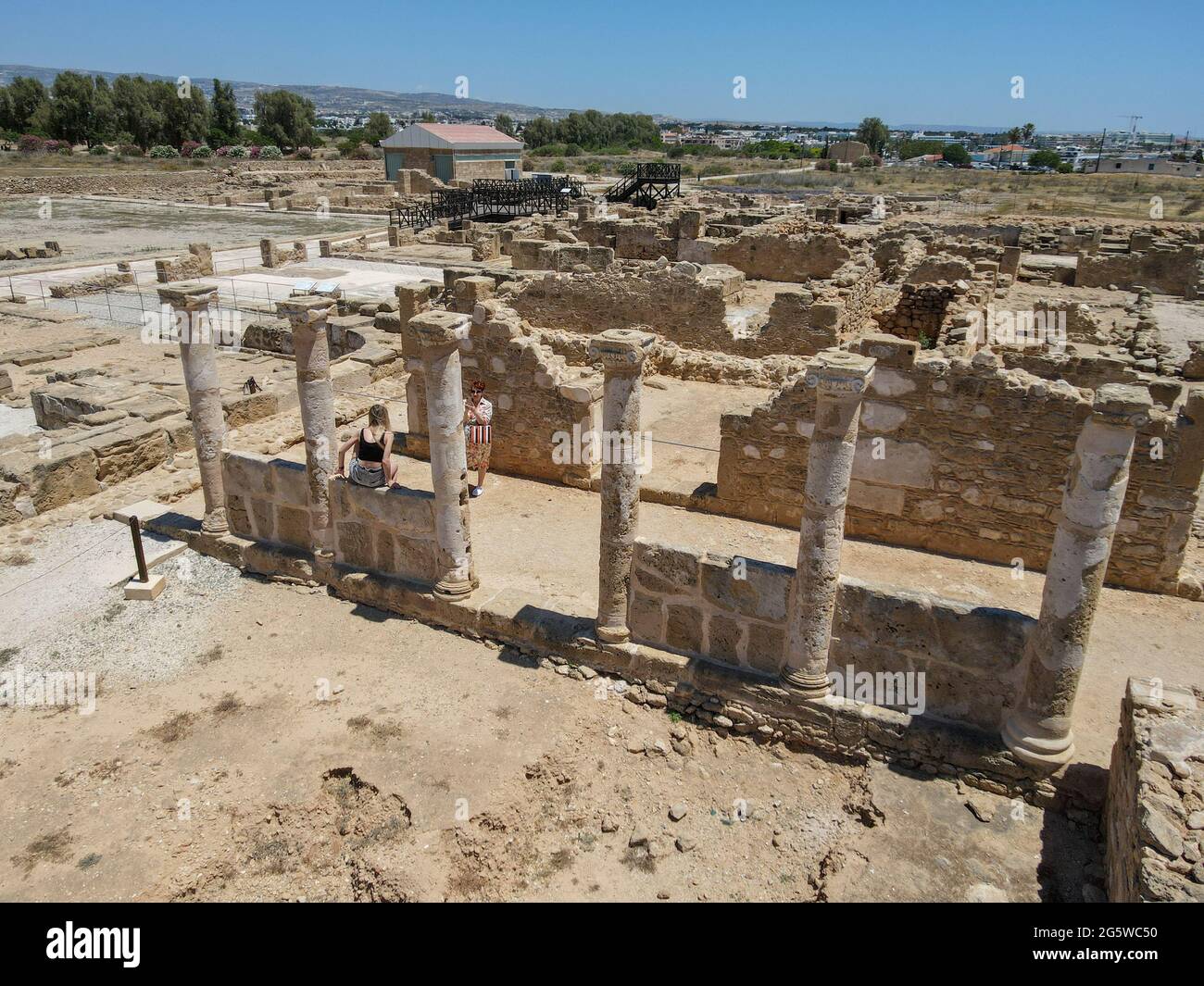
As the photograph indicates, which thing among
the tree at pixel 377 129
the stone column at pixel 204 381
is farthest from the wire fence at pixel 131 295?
the tree at pixel 377 129

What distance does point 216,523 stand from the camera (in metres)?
8.58

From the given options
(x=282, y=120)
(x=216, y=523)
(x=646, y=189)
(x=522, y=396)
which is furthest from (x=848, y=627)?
(x=282, y=120)

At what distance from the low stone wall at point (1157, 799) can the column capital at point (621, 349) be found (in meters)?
3.81

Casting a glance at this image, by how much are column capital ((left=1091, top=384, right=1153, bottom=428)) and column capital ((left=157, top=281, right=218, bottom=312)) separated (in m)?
7.44

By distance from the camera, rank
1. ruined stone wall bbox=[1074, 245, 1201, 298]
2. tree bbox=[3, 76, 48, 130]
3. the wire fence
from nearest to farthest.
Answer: the wire fence < ruined stone wall bbox=[1074, 245, 1201, 298] < tree bbox=[3, 76, 48, 130]

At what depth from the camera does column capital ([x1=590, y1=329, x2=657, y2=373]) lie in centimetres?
584

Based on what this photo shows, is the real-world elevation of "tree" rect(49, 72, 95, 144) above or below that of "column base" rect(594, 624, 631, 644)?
above

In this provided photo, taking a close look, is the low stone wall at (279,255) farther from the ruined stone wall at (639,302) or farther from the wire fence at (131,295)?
the ruined stone wall at (639,302)

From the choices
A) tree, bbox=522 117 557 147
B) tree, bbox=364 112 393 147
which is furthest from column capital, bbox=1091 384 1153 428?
tree, bbox=522 117 557 147

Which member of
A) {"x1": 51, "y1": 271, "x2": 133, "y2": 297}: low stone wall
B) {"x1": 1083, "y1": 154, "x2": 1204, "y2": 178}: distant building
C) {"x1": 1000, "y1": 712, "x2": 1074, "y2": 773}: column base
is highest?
{"x1": 1083, "y1": 154, "x2": 1204, "y2": 178}: distant building

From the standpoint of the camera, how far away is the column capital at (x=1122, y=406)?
4562 millimetres

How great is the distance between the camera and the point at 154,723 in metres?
6.12

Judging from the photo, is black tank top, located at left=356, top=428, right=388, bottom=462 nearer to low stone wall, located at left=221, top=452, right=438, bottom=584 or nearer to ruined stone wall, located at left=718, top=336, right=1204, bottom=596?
low stone wall, located at left=221, top=452, right=438, bottom=584
